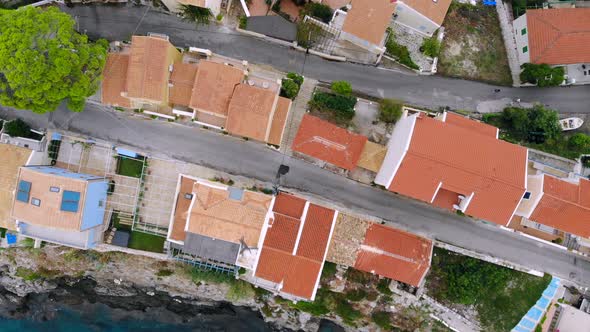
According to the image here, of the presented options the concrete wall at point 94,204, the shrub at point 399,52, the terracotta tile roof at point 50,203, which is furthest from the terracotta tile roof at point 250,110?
the terracotta tile roof at point 50,203

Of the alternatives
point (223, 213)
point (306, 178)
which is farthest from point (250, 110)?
point (223, 213)

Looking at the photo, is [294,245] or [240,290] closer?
[294,245]

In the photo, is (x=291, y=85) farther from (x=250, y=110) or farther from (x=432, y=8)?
(x=432, y=8)

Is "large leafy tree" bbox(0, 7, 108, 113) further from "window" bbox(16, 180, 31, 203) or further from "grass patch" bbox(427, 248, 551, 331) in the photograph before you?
"grass patch" bbox(427, 248, 551, 331)

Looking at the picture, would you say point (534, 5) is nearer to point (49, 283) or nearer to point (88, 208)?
point (88, 208)

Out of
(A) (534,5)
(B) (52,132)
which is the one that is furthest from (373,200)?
(B) (52,132)

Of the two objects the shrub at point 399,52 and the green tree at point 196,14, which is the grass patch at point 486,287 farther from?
the green tree at point 196,14
